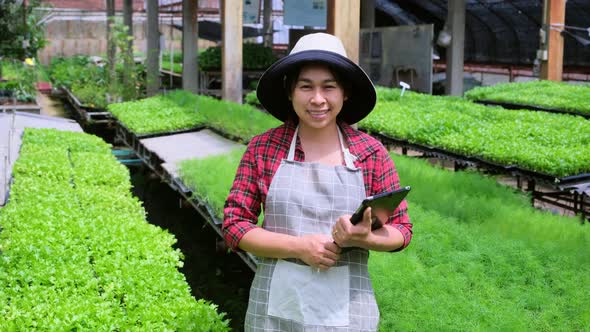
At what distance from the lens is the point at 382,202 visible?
187cm

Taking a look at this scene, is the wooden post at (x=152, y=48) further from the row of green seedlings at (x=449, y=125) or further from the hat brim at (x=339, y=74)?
the hat brim at (x=339, y=74)

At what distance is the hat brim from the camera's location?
6.93 feet

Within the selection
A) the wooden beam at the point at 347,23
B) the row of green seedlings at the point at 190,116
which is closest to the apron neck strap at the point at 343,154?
the wooden beam at the point at 347,23

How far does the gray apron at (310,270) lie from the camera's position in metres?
2.07

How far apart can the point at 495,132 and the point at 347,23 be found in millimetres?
2001

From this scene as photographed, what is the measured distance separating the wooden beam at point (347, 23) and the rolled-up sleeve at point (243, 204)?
15.0 feet

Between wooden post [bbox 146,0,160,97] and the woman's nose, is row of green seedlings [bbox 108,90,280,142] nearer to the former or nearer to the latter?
wooden post [bbox 146,0,160,97]

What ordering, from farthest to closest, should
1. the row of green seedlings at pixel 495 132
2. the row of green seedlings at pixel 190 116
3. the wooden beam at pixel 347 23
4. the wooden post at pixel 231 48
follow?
the wooden post at pixel 231 48, the row of green seedlings at pixel 190 116, the wooden beam at pixel 347 23, the row of green seedlings at pixel 495 132

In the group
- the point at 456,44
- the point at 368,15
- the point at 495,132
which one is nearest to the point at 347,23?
the point at 495,132

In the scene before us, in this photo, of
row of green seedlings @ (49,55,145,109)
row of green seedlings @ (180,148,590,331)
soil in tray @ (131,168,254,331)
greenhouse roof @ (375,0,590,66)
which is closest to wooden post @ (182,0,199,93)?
row of green seedlings @ (49,55,145,109)

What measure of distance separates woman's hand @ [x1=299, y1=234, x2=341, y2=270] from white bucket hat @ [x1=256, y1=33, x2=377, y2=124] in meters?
0.49

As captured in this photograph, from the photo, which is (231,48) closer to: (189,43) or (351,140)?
(189,43)

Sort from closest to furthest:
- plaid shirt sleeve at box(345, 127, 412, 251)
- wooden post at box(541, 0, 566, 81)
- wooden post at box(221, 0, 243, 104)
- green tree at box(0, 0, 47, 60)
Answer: plaid shirt sleeve at box(345, 127, 412, 251)
wooden post at box(221, 0, 243, 104)
wooden post at box(541, 0, 566, 81)
green tree at box(0, 0, 47, 60)

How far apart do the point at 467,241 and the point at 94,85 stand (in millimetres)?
13413
